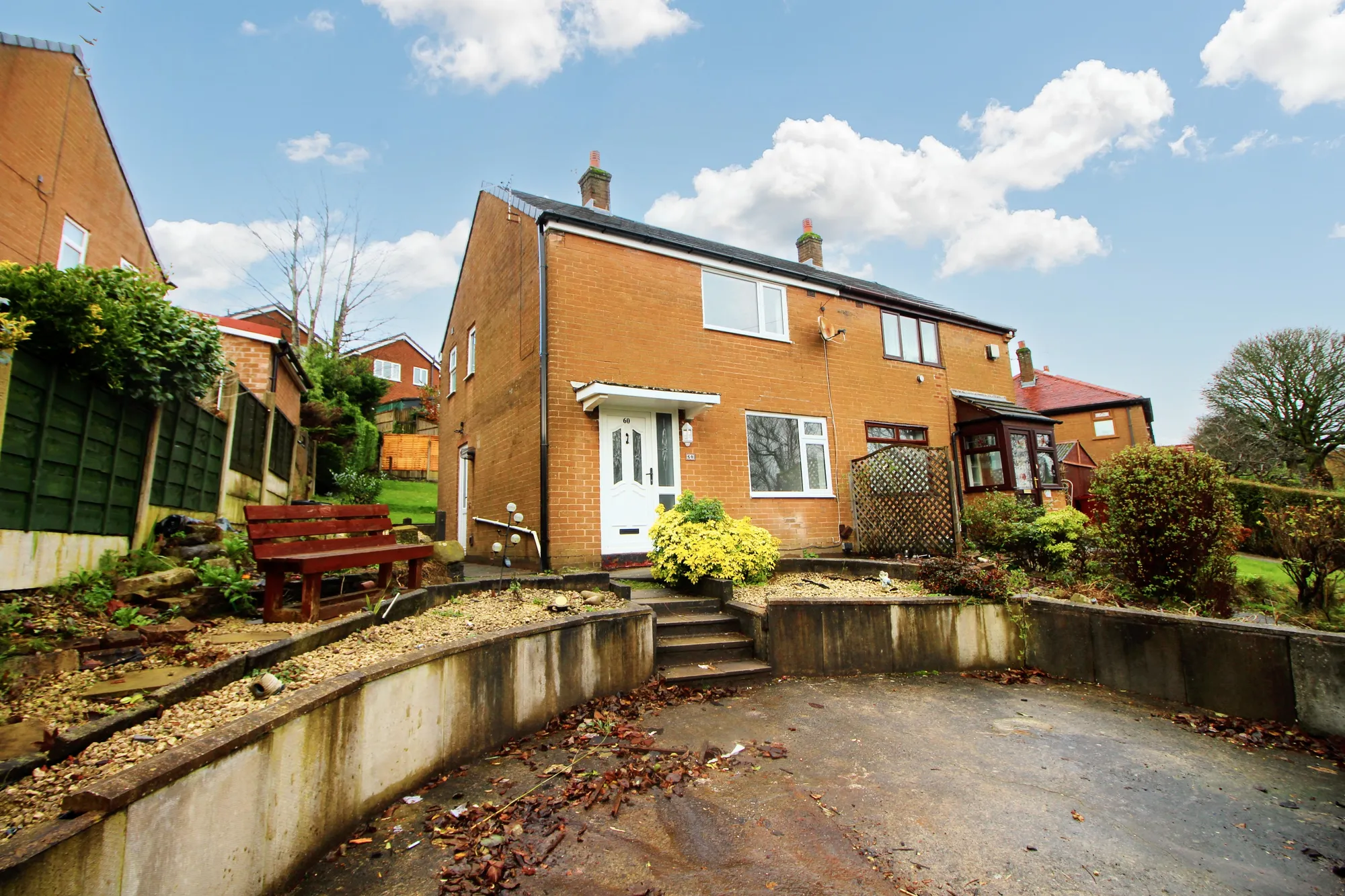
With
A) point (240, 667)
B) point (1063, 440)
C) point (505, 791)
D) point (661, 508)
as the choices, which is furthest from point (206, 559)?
point (1063, 440)

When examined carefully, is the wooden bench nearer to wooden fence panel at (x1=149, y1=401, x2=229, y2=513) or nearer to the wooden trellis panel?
wooden fence panel at (x1=149, y1=401, x2=229, y2=513)

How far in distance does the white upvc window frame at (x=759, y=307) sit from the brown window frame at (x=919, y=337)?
8.66 feet

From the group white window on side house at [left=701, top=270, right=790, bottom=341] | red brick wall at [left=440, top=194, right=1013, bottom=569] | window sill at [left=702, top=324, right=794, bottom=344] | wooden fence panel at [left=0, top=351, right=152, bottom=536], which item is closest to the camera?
wooden fence panel at [left=0, top=351, right=152, bottom=536]

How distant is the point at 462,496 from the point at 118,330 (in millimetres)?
8837

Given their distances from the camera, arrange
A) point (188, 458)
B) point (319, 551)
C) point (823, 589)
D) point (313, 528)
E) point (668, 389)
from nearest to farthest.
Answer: point (319, 551), point (313, 528), point (188, 458), point (823, 589), point (668, 389)

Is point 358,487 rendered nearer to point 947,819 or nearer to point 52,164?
point 52,164

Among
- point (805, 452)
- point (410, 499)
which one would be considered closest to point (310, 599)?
point (805, 452)

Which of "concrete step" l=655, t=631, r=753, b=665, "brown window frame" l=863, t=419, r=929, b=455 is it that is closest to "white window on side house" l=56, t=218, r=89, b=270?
"concrete step" l=655, t=631, r=753, b=665

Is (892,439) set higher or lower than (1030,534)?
higher

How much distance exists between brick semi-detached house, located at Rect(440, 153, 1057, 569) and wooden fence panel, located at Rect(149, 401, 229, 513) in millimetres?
3447

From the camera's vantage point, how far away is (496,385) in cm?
1115

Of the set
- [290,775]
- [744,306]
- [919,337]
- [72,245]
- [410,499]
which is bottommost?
[290,775]

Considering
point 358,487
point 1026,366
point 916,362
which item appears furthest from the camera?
point 1026,366

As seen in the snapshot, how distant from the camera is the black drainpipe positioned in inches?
335
